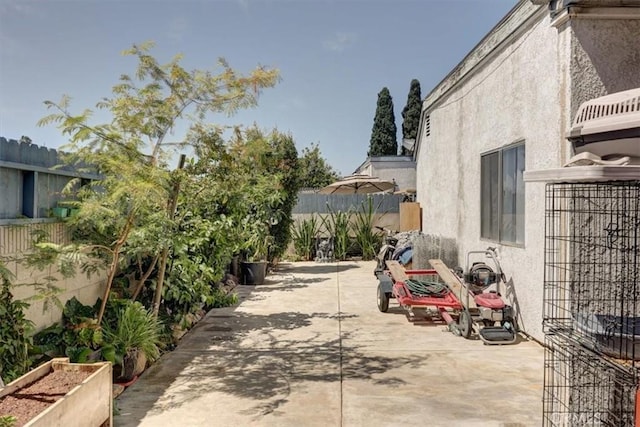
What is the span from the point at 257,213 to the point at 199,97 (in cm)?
563

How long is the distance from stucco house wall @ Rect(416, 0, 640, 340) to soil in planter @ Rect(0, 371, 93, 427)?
4186mm

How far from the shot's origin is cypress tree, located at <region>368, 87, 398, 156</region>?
29.5 metres

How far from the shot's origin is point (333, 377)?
4152mm

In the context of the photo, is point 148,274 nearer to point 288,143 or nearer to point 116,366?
point 116,366

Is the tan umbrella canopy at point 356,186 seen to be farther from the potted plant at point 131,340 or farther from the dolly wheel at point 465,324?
the potted plant at point 131,340

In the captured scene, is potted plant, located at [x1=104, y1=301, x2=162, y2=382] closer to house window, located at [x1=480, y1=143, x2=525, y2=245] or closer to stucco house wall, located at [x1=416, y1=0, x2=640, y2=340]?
stucco house wall, located at [x1=416, y1=0, x2=640, y2=340]

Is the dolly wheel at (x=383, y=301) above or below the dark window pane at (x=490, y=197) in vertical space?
below

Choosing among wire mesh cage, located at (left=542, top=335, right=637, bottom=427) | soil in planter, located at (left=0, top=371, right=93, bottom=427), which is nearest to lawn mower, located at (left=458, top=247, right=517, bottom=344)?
wire mesh cage, located at (left=542, top=335, right=637, bottom=427)

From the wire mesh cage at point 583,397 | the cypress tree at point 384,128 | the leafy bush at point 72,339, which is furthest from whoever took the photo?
the cypress tree at point 384,128

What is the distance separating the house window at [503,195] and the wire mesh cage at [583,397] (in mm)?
2412

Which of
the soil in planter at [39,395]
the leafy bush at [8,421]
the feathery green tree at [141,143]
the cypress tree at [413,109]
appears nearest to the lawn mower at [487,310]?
the feathery green tree at [141,143]

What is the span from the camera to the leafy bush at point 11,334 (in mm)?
3008

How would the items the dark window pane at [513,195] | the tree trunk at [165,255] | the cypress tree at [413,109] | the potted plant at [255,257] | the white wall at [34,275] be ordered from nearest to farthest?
1. the white wall at [34,275]
2. the tree trunk at [165,255]
3. the dark window pane at [513,195]
4. the potted plant at [255,257]
5. the cypress tree at [413,109]

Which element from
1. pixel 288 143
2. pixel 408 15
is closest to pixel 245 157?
pixel 408 15
